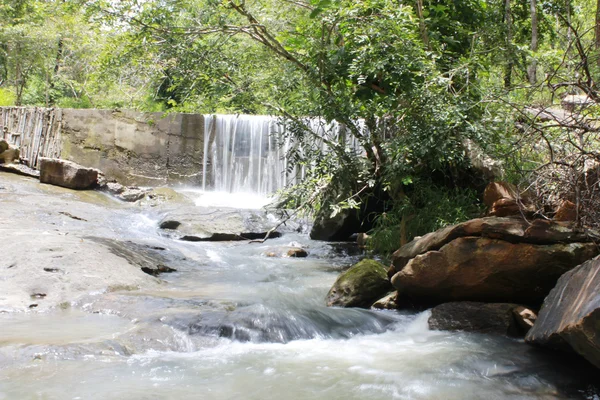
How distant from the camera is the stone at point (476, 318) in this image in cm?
487

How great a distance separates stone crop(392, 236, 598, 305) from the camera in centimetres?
474

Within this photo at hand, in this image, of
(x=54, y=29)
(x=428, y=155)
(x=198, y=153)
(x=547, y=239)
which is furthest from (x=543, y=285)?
(x=54, y=29)

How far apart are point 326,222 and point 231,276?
2933mm

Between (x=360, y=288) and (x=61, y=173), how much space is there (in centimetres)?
921

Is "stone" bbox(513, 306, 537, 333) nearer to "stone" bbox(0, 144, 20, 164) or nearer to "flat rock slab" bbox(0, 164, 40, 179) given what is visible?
"flat rock slab" bbox(0, 164, 40, 179)

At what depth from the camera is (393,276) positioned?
5.66 m

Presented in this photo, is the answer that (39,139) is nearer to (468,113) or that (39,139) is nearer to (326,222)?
(326,222)

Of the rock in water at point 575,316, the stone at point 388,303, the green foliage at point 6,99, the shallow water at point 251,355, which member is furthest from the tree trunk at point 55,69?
the rock in water at point 575,316

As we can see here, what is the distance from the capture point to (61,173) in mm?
12711

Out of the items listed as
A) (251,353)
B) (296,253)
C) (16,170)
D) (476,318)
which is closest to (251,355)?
(251,353)

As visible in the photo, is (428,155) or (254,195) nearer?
(428,155)

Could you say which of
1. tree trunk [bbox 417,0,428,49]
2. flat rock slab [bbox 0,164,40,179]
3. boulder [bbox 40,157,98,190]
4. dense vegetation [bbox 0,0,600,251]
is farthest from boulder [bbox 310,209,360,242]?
flat rock slab [bbox 0,164,40,179]

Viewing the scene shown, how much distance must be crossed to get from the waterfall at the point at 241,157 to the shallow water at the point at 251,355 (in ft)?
27.6

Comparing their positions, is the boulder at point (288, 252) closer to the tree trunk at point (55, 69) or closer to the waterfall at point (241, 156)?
the waterfall at point (241, 156)
